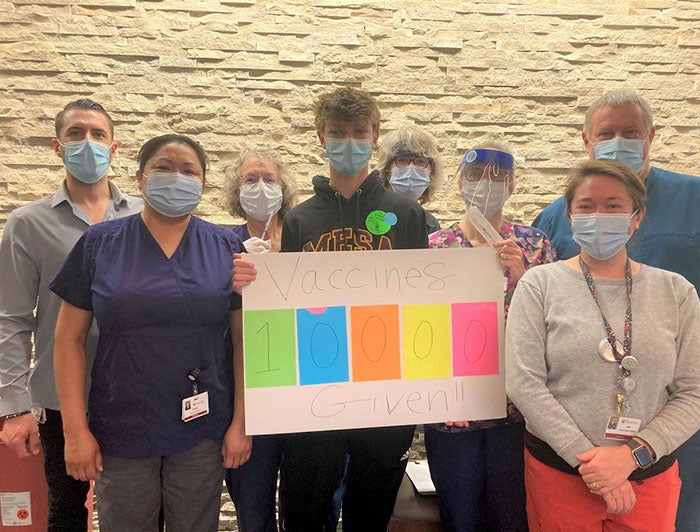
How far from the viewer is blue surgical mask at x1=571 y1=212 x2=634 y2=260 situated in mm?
1342

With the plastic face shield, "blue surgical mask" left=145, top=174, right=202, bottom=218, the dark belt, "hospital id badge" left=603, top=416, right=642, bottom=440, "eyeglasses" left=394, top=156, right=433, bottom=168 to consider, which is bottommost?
the dark belt

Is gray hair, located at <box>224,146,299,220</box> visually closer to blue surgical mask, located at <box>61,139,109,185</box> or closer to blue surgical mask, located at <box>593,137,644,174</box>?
blue surgical mask, located at <box>61,139,109,185</box>

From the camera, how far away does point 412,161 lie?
7.41 ft

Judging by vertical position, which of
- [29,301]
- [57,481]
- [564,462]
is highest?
[29,301]

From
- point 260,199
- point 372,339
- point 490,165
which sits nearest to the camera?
point 372,339

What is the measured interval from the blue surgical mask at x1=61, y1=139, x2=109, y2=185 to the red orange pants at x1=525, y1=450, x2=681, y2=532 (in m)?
1.80

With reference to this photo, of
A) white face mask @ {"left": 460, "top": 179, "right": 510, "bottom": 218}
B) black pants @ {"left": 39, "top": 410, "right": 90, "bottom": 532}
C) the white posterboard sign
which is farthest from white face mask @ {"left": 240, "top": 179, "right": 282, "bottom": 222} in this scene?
black pants @ {"left": 39, "top": 410, "right": 90, "bottom": 532}

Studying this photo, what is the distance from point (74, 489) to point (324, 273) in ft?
3.96

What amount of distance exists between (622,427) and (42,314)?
1887 mm

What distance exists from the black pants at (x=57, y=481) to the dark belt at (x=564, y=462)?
1.56m

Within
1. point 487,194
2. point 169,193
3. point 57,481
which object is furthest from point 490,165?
point 57,481

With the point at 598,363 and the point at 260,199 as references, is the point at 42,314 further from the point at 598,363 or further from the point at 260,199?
the point at 598,363

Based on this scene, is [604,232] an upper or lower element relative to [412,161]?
lower

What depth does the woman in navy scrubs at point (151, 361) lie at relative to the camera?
1.33 m
